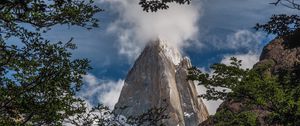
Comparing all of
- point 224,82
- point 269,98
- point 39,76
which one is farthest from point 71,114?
point 269,98

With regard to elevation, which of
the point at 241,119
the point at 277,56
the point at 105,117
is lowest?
the point at 241,119

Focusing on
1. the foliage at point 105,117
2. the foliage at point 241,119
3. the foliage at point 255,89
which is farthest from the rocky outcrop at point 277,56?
the foliage at point 105,117

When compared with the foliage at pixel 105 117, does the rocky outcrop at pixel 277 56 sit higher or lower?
higher

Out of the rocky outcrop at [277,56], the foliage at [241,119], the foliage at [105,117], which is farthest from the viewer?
the rocky outcrop at [277,56]

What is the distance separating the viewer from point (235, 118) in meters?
25.9

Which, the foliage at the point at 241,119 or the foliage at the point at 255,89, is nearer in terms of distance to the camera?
the foliage at the point at 255,89

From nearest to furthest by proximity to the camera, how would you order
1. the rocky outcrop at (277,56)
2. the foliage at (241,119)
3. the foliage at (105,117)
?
the foliage at (105,117) < the foliage at (241,119) < the rocky outcrop at (277,56)

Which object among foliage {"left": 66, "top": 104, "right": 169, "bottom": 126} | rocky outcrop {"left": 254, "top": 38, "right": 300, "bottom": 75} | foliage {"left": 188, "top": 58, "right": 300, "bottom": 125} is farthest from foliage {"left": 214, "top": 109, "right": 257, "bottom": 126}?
rocky outcrop {"left": 254, "top": 38, "right": 300, "bottom": 75}

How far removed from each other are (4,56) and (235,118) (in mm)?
15712

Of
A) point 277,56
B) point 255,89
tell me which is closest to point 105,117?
point 255,89

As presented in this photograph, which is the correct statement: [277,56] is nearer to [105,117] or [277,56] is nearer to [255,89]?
[255,89]

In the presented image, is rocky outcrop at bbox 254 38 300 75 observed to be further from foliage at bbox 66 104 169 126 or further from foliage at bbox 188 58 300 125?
foliage at bbox 66 104 169 126

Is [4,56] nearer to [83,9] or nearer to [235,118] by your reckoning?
[83,9]

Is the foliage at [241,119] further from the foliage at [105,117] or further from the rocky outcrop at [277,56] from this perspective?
the rocky outcrop at [277,56]
